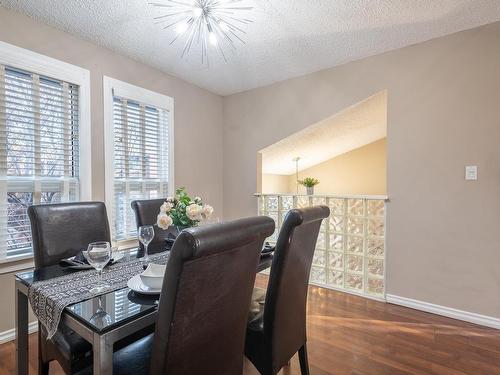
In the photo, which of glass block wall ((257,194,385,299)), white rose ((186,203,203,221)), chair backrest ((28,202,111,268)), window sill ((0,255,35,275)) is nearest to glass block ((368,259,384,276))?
glass block wall ((257,194,385,299))

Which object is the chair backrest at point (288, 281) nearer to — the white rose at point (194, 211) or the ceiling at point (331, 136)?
the white rose at point (194, 211)

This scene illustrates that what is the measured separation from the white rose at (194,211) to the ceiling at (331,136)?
2.06 m

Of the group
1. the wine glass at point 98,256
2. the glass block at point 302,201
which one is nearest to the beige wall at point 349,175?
the glass block at point 302,201

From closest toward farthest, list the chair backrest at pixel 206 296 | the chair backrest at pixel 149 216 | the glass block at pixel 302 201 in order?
1. the chair backrest at pixel 206 296
2. the chair backrest at pixel 149 216
3. the glass block at pixel 302 201

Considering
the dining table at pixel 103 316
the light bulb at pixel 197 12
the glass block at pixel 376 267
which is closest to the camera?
the dining table at pixel 103 316

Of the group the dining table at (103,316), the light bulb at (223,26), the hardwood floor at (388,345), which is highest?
the light bulb at (223,26)

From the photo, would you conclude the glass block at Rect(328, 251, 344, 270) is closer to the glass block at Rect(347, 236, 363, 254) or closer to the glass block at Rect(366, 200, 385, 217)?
the glass block at Rect(347, 236, 363, 254)

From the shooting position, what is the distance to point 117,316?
3.07 feet

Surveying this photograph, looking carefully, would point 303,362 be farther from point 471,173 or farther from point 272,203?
point 272,203

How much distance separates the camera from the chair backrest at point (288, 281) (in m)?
1.22

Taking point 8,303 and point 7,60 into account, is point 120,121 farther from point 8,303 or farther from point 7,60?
point 8,303

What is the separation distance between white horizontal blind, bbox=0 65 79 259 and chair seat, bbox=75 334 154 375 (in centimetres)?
149

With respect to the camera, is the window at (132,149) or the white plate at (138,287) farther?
the window at (132,149)

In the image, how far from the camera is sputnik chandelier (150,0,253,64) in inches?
74.5
